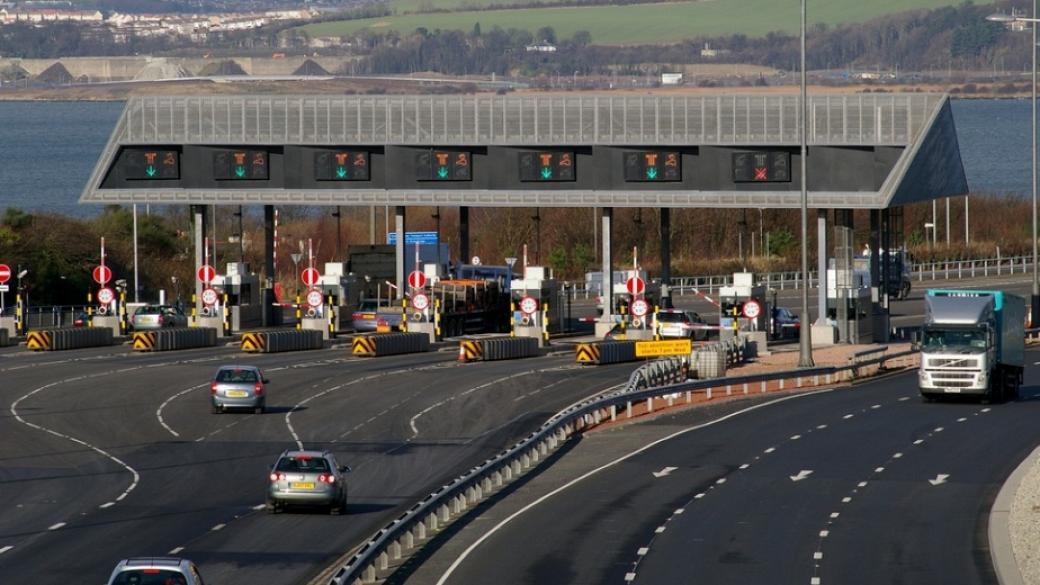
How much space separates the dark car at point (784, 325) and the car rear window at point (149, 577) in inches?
2368

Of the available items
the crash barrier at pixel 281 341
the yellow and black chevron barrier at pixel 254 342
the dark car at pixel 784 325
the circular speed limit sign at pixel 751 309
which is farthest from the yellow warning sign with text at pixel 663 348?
the dark car at pixel 784 325

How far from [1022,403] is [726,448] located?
50.0ft

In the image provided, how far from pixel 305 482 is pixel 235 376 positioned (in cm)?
1695

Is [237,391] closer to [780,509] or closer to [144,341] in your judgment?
[780,509]

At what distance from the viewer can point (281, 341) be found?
238ft

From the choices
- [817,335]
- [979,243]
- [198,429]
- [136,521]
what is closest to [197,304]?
[817,335]

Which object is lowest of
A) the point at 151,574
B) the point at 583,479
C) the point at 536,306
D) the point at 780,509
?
the point at 780,509

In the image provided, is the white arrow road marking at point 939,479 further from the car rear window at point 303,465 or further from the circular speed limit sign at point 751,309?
the circular speed limit sign at point 751,309

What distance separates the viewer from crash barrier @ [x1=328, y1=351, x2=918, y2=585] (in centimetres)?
3035

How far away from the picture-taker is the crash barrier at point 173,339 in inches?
2810

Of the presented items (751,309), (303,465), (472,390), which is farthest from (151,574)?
(751,309)

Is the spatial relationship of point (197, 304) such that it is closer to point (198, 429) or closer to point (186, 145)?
point (186, 145)

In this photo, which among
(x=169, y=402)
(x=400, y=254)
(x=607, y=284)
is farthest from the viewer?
(x=400, y=254)

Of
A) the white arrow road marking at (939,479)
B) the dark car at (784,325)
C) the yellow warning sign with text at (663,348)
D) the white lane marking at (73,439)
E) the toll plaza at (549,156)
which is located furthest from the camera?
the dark car at (784,325)
